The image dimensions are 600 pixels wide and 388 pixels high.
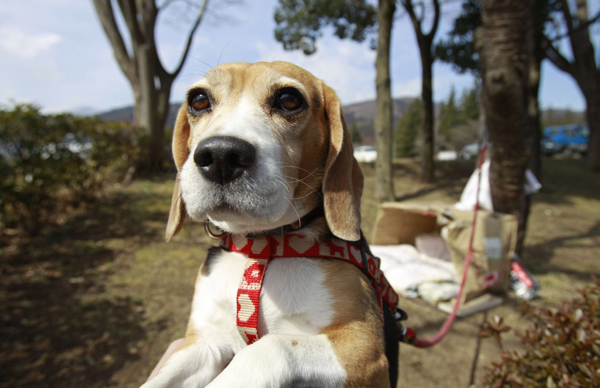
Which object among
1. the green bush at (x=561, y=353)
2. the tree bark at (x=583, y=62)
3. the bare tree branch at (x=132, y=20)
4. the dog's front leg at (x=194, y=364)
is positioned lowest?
the green bush at (x=561, y=353)

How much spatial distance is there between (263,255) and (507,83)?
3.99 meters

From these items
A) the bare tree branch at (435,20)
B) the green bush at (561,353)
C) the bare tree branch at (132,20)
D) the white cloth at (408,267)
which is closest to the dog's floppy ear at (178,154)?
the green bush at (561,353)

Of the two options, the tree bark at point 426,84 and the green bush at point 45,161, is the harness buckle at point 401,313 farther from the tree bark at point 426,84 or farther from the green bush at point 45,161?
the tree bark at point 426,84

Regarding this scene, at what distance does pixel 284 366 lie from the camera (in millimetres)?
1290

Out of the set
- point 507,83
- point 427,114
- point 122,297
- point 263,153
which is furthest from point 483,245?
point 427,114

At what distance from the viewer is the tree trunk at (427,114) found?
12.4 metres

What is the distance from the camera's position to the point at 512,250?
4.60 metres

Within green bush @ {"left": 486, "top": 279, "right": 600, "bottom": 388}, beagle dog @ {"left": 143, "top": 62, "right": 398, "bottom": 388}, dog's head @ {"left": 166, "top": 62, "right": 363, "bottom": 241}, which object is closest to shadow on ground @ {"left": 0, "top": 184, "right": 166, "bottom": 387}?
beagle dog @ {"left": 143, "top": 62, "right": 398, "bottom": 388}

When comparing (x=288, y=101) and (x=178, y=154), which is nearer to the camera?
(x=288, y=101)

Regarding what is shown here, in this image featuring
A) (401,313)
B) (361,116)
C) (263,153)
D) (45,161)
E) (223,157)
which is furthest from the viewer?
(45,161)

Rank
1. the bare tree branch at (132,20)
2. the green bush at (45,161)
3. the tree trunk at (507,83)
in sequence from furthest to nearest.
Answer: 1. the bare tree branch at (132,20)
2. the green bush at (45,161)
3. the tree trunk at (507,83)

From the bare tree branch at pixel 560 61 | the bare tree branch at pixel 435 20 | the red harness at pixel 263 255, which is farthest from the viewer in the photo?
the bare tree branch at pixel 560 61

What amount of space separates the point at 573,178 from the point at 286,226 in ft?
63.2

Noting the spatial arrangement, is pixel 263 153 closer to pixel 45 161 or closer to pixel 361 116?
pixel 361 116
